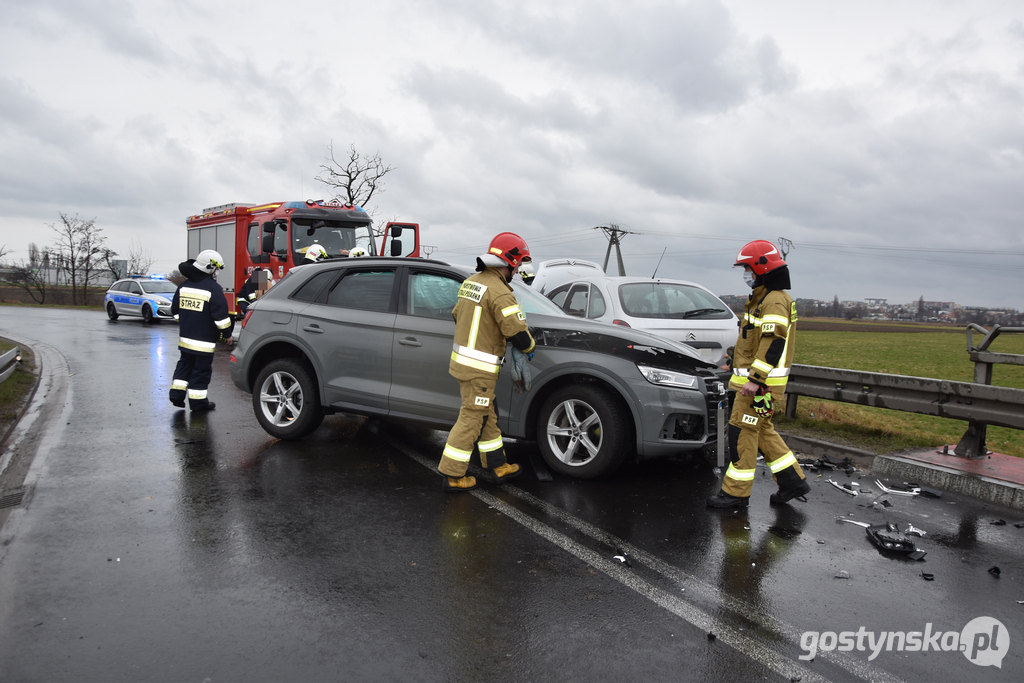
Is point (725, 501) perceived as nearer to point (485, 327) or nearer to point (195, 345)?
point (485, 327)

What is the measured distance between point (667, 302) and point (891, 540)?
176 inches

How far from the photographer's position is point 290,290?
671 centimetres

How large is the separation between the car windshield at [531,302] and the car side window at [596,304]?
6.93 feet

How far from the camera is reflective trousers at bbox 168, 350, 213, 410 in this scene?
7996 millimetres

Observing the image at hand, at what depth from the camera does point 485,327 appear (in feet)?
16.5

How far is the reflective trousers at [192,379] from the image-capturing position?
8.00m

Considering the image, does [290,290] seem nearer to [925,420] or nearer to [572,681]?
[572,681]

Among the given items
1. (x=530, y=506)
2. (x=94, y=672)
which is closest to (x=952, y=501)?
(x=530, y=506)

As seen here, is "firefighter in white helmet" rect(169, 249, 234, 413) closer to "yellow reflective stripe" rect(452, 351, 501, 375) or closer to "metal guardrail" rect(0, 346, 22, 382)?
"metal guardrail" rect(0, 346, 22, 382)

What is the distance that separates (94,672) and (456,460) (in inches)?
106

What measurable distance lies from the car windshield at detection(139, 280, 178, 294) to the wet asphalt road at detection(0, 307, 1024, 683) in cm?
1854

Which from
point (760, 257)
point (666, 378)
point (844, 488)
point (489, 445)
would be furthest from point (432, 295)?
point (844, 488)

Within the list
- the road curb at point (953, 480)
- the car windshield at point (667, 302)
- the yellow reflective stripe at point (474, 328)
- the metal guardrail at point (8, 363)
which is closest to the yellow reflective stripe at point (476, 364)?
the yellow reflective stripe at point (474, 328)

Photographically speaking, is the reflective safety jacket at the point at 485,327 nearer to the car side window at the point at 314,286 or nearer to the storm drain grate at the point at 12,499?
the car side window at the point at 314,286
